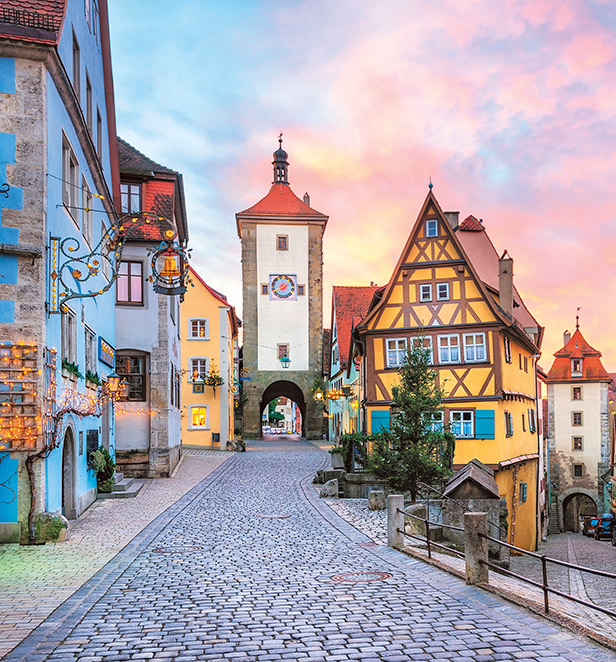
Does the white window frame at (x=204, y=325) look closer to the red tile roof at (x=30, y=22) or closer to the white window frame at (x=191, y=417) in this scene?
the white window frame at (x=191, y=417)

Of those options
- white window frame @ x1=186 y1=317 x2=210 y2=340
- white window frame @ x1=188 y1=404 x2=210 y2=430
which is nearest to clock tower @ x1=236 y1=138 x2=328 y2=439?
white window frame @ x1=188 y1=404 x2=210 y2=430

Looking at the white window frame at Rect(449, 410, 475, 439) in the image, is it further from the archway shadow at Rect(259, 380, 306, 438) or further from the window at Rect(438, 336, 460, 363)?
the archway shadow at Rect(259, 380, 306, 438)

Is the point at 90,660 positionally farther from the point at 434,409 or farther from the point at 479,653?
the point at 434,409

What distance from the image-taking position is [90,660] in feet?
21.1

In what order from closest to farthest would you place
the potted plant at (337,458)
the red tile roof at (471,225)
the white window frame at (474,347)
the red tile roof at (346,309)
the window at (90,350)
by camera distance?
the window at (90,350), the potted plant at (337,458), the white window frame at (474,347), the red tile roof at (471,225), the red tile roof at (346,309)

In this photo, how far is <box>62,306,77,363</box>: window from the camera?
50.4 feet

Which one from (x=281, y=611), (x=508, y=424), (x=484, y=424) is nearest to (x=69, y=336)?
(x=281, y=611)

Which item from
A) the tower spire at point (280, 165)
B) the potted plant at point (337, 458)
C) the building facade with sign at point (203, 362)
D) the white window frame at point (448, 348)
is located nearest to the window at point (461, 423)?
the white window frame at point (448, 348)

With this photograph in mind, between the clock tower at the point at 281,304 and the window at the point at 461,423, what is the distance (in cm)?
2751

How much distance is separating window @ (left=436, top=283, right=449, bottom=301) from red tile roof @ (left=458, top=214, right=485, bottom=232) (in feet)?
32.6

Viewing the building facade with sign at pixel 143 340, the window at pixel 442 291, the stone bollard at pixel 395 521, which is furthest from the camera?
the window at pixel 442 291

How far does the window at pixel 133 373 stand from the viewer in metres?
26.5

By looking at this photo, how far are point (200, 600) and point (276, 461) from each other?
987 inches

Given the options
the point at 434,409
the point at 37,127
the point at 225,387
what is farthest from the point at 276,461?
the point at 37,127
